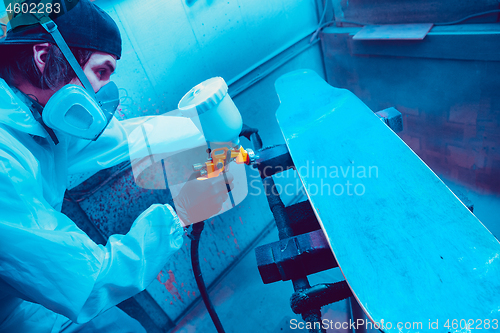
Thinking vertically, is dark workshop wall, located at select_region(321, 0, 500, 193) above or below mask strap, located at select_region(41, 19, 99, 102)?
below

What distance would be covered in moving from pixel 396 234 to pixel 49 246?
2.91 feet

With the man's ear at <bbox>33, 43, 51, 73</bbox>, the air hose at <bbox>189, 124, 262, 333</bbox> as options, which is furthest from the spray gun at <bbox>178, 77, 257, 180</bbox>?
the man's ear at <bbox>33, 43, 51, 73</bbox>

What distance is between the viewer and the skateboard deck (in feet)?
1.89

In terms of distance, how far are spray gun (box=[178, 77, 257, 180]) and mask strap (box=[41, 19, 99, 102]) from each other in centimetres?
30

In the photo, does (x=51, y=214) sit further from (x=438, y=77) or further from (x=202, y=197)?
(x=438, y=77)

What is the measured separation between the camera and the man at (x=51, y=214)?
67 centimetres

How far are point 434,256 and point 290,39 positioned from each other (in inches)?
67.1

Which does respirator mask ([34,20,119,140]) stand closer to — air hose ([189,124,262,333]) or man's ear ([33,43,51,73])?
man's ear ([33,43,51,73])

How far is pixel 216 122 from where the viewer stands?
1.01 metres

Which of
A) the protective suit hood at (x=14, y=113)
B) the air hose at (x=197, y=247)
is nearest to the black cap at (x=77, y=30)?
the protective suit hood at (x=14, y=113)

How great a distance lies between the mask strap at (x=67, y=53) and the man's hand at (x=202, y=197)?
47 cm

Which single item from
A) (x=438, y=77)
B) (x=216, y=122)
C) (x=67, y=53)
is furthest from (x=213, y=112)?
(x=438, y=77)

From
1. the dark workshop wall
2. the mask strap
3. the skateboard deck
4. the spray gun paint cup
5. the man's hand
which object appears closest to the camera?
the skateboard deck

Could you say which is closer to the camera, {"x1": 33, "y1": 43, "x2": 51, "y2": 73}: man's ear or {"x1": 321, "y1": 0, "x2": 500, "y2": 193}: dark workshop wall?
{"x1": 33, "y1": 43, "x2": 51, "y2": 73}: man's ear
